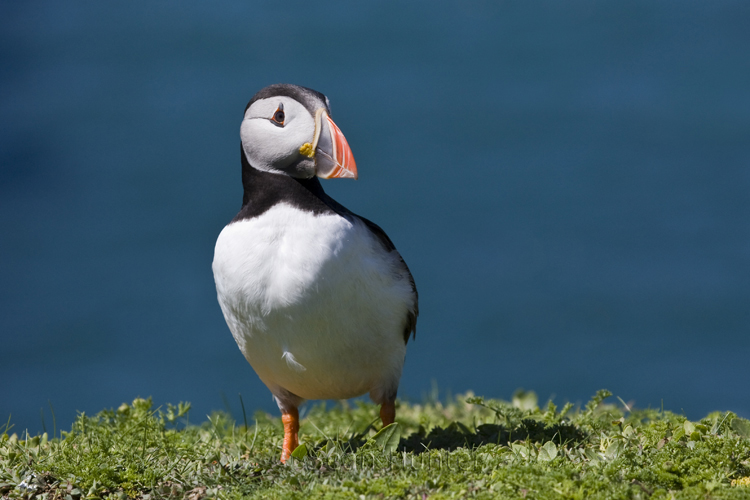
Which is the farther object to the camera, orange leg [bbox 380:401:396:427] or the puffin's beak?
orange leg [bbox 380:401:396:427]

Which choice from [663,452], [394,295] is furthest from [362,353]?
[663,452]

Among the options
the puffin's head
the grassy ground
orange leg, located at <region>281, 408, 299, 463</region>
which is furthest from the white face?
orange leg, located at <region>281, 408, 299, 463</region>

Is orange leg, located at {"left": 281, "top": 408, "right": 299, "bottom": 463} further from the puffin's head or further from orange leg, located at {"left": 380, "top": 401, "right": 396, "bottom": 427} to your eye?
the puffin's head

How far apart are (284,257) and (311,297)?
241 millimetres

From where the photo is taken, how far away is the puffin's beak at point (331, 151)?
361cm

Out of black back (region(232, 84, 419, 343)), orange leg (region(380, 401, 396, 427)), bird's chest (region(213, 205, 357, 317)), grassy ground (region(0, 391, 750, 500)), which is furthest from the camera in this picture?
orange leg (region(380, 401, 396, 427))

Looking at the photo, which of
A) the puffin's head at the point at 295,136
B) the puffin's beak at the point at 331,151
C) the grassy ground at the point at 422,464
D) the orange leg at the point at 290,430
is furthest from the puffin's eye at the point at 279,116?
the orange leg at the point at 290,430

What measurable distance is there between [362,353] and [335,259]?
2.03 feet

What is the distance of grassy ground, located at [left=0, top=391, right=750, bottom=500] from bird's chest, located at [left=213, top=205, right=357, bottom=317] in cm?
75

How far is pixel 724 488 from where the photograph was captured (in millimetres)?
2859

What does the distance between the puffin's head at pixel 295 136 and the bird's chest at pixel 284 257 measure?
241mm

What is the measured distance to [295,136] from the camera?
368cm

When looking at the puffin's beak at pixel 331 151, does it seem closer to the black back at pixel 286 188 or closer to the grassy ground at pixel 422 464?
the black back at pixel 286 188

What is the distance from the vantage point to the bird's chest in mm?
3607
